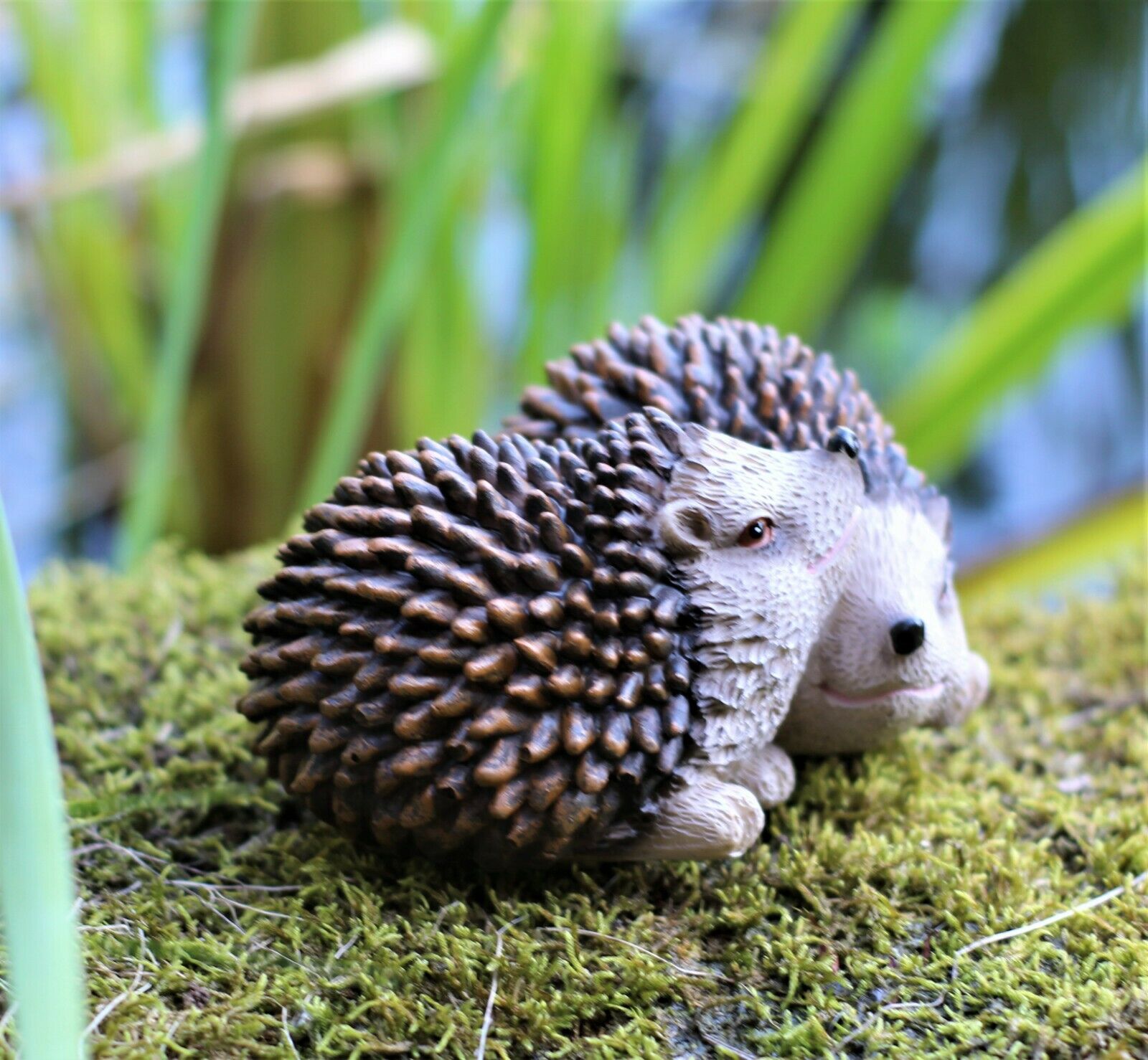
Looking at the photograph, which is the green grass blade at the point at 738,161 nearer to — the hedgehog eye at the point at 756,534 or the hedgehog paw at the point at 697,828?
the hedgehog eye at the point at 756,534

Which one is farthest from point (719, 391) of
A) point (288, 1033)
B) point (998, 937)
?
point (288, 1033)

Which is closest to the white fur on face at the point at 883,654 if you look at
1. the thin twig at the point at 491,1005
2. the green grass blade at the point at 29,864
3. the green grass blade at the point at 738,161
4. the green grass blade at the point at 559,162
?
the thin twig at the point at 491,1005

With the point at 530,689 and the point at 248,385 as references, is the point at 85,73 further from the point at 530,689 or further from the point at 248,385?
the point at 530,689

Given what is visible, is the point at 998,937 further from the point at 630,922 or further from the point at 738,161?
the point at 738,161

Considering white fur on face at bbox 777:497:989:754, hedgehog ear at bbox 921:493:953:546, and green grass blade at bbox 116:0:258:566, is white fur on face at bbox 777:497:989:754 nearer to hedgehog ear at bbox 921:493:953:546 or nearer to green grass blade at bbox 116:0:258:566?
hedgehog ear at bbox 921:493:953:546

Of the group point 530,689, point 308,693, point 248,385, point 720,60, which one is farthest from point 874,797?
point 720,60
